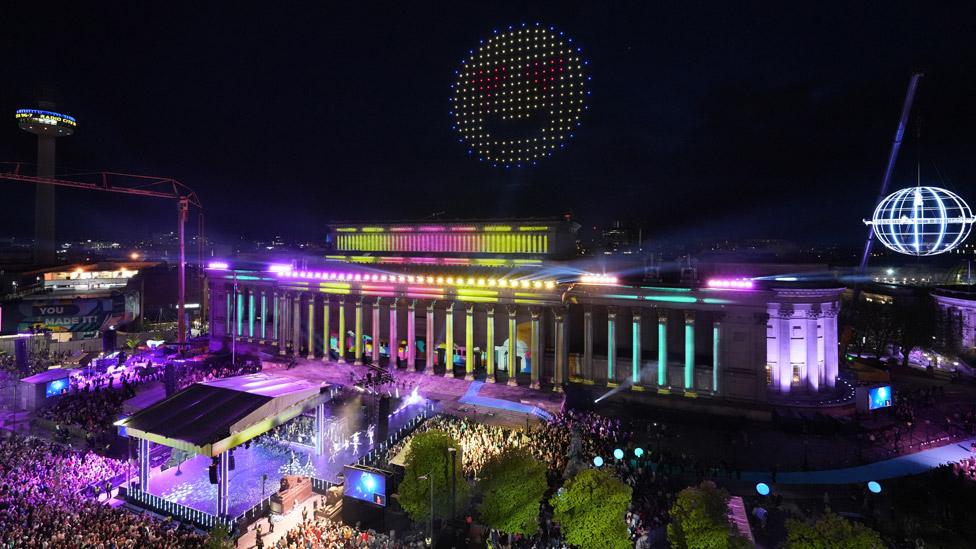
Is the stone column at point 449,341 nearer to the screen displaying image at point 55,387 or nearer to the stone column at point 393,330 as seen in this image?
the stone column at point 393,330

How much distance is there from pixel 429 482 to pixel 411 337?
29.3 metres

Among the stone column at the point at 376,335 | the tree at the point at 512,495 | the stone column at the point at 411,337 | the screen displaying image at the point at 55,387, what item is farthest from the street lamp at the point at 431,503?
the screen displaying image at the point at 55,387

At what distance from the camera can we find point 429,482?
22.1m

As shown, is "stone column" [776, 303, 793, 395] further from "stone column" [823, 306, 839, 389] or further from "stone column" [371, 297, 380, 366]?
"stone column" [371, 297, 380, 366]

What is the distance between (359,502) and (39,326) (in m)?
65.5

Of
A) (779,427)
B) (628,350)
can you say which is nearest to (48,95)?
(628,350)

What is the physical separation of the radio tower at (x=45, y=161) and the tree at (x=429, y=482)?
355ft

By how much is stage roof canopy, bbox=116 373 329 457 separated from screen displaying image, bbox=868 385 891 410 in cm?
3985

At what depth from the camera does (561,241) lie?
169 ft

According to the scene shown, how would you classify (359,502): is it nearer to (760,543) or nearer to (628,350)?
(760,543)

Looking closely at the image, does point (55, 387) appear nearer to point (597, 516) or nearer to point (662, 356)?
Result: point (597, 516)

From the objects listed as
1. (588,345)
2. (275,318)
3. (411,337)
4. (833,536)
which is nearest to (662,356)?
(588,345)

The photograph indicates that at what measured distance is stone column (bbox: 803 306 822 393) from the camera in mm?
39188

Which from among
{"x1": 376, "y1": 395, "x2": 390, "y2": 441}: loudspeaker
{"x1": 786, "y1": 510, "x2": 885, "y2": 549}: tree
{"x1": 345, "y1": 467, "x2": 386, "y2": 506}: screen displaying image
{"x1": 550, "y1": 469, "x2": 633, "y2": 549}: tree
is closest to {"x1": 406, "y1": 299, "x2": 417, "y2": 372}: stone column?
{"x1": 376, "y1": 395, "x2": 390, "y2": 441}: loudspeaker
